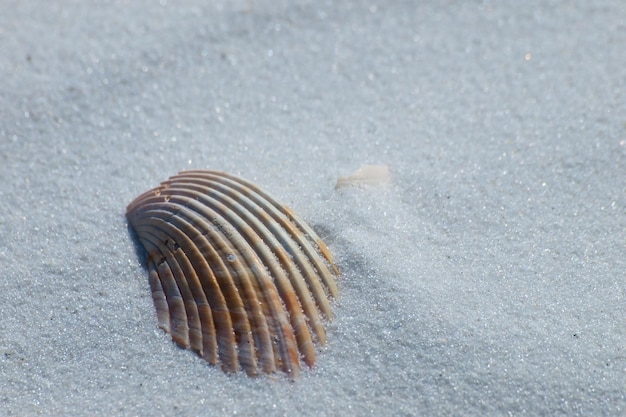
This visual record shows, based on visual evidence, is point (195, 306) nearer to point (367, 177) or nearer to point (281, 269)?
point (281, 269)

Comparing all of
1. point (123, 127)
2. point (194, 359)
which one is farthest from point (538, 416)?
point (123, 127)

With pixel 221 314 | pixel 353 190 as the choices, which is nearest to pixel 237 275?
pixel 221 314

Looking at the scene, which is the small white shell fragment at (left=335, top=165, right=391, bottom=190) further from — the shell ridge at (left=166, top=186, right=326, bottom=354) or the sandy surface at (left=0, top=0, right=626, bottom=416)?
the shell ridge at (left=166, top=186, right=326, bottom=354)

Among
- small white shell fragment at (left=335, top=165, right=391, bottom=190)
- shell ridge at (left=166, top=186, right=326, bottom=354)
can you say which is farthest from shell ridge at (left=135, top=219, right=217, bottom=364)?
small white shell fragment at (left=335, top=165, right=391, bottom=190)

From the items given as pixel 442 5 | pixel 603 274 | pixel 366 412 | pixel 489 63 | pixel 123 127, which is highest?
pixel 442 5

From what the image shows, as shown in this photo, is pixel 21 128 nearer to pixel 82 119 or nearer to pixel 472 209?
pixel 82 119
